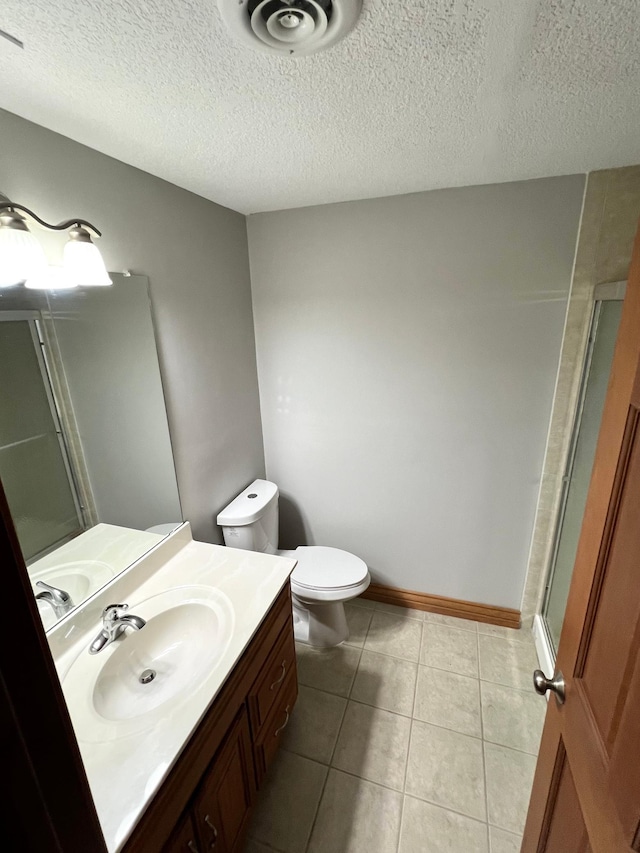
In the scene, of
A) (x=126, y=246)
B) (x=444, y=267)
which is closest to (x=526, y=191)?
(x=444, y=267)

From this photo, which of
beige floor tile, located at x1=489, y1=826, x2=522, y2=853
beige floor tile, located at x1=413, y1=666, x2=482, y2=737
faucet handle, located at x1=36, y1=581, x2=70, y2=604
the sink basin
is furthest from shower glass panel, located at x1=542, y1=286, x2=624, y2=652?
faucet handle, located at x1=36, y1=581, x2=70, y2=604

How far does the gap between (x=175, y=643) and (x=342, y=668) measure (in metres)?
1.04

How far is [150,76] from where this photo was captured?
82 cm

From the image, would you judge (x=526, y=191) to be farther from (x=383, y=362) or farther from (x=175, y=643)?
(x=175, y=643)

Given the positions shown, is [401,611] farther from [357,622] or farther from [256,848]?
[256,848]

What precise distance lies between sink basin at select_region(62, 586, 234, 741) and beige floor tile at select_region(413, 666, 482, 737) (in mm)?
1122

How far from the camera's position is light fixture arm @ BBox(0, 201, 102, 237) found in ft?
2.93

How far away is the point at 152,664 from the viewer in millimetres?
1166

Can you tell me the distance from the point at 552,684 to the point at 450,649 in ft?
4.15

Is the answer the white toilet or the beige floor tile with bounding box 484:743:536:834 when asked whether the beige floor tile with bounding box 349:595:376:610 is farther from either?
the beige floor tile with bounding box 484:743:536:834

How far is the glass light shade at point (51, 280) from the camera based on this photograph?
102 cm

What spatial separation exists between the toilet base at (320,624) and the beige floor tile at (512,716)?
0.73 metres

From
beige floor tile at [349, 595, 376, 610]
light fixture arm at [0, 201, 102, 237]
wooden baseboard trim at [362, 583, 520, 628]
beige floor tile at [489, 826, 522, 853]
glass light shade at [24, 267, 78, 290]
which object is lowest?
beige floor tile at [489, 826, 522, 853]

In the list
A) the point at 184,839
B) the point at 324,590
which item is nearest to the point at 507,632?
the point at 324,590
